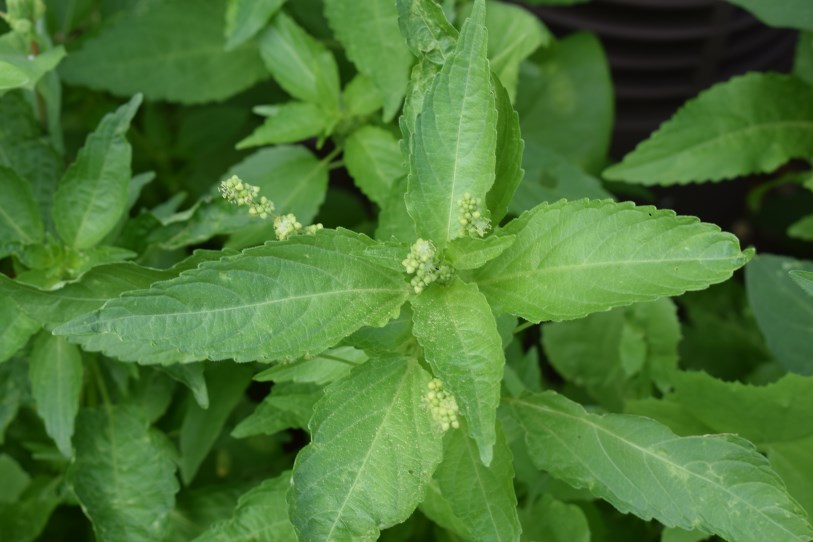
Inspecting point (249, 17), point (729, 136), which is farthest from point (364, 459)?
point (729, 136)

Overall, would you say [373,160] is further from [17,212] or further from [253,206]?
[17,212]

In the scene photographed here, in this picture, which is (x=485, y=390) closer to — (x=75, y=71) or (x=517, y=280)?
(x=517, y=280)

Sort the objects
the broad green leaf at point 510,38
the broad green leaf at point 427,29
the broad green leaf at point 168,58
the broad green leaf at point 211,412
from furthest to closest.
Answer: the broad green leaf at point 168,58 → the broad green leaf at point 510,38 → the broad green leaf at point 211,412 → the broad green leaf at point 427,29

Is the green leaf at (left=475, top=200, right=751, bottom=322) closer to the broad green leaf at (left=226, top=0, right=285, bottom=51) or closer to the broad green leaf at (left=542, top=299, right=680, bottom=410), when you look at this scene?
the broad green leaf at (left=542, top=299, right=680, bottom=410)

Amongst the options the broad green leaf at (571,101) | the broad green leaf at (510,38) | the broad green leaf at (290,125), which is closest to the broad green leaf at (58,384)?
the broad green leaf at (290,125)

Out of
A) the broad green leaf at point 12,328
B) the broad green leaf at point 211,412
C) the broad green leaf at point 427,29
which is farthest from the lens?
the broad green leaf at point 211,412

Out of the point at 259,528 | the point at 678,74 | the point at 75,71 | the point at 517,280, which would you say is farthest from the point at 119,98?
the point at 678,74

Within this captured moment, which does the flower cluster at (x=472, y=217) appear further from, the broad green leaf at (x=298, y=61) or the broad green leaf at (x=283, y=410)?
the broad green leaf at (x=298, y=61)
